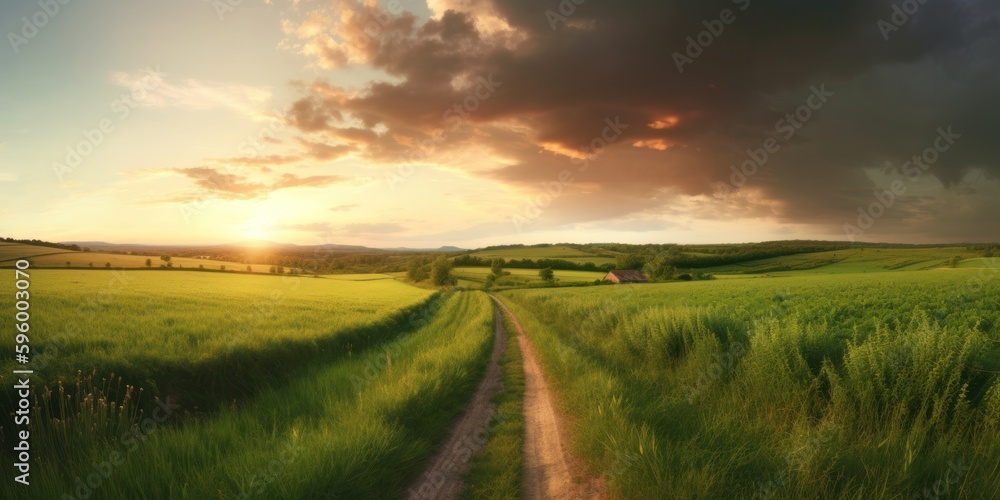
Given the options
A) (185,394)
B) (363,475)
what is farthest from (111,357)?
(363,475)

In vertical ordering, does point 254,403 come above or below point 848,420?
below

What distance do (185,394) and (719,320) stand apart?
1179 cm

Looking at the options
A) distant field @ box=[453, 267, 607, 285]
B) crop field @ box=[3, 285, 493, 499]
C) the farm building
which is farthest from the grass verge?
the farm building

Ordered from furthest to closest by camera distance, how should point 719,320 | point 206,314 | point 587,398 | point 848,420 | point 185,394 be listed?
point 206,314, point 719,320, point 185,394, point 587,398, point 848,420

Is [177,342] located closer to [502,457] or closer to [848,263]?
[502,457]

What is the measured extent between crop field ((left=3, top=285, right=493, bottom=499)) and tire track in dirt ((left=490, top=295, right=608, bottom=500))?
146 cm

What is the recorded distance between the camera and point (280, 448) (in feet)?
17.0

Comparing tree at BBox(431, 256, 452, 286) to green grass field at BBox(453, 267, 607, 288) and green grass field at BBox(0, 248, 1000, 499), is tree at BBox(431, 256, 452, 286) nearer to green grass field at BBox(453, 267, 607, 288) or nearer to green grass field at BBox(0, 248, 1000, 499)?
green grass field at BBox(453, 267, 607, 288)

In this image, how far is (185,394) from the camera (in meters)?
8.07

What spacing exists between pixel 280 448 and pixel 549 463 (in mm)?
3456

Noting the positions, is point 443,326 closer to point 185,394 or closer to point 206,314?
point 206,314

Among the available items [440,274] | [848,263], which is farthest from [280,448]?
[848,263]

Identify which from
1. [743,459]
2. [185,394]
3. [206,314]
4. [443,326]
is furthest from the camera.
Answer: [443,326]

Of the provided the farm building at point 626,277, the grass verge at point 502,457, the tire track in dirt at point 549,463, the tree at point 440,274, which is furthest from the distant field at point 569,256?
the tire track in dirt at point 549,463
